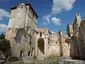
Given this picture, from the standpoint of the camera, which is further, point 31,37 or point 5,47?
point 31,37

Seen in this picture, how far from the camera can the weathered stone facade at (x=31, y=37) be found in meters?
29.0

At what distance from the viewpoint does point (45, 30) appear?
31.9 meters

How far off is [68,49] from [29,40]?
12.7 meters

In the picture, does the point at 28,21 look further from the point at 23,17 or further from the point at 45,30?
the point at 45,30

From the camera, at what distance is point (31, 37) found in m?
31.5

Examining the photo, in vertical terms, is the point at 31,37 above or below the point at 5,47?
above

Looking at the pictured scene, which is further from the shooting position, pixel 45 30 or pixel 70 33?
pixel 70 33

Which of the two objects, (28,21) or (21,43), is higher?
(28,21)

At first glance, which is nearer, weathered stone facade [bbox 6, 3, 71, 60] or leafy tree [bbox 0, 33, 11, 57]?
leafy tree [bbox 0, 33, 11, 57]

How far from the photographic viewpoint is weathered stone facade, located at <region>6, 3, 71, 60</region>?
29047 millimetres

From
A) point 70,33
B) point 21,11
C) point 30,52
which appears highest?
point 21,11

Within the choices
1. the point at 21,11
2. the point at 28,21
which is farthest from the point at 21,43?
the point at 21,11

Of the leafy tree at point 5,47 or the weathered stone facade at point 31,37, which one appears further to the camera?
the weathered stone facade at point 31,37

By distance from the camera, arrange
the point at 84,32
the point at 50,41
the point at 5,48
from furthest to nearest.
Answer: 1. the point at 50,41
2. the point at 5,48
3. the point at 84,32
